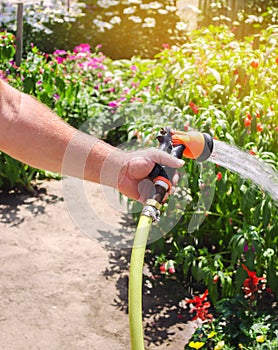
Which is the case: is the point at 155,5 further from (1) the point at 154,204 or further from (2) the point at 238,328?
(1) the point at 154,204

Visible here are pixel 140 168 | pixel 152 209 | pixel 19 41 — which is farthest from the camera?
pixel 19 41

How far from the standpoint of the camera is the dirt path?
10.3ft

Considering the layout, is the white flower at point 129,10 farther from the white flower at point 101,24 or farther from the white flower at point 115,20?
the white flower at point 101,24

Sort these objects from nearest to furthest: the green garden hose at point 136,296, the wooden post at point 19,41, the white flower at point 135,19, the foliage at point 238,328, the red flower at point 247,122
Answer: the green garden hose at point 136,296 → the foliage at point 238,328 → the red flower at point 247,122 → the wooden post at point 19,41 → the white flower at point 135,19

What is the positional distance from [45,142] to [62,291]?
77.7 inches

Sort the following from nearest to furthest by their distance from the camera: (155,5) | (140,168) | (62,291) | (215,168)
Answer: (140,168)
(215,168)
(62,291)
(155,5)

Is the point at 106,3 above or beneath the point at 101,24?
above

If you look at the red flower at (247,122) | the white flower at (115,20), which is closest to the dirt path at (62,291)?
the red flower at (247,122)

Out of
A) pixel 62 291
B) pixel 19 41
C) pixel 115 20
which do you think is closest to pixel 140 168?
pixel 62 291

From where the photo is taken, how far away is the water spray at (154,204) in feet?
3.82

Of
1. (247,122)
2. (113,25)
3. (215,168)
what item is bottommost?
(113,25)

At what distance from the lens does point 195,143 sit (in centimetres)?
149

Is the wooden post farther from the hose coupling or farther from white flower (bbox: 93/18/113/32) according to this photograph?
the hose coupling

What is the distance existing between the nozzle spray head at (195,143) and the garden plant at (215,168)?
1.27 metres
